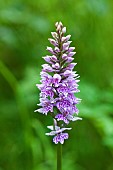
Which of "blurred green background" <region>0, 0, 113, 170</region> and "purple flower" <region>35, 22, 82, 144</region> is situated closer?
"purple flower" <region>35, 22, 82, 144</region>

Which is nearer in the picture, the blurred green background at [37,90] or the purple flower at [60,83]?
the purple flower at [60,83]

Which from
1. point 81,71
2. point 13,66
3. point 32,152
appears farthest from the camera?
point 13,66

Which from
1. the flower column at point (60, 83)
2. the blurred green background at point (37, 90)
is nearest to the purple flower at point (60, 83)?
the flower column at point (60, 83)

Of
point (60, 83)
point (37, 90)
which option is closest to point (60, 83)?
point (60, 83)

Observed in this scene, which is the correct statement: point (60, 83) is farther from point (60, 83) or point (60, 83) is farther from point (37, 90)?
point (37, 90)

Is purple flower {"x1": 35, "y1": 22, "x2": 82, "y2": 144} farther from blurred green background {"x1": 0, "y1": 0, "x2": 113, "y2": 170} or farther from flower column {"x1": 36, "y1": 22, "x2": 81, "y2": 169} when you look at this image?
→ blurred green background {"x1": 0, "y1": 0, "x2": 113, "y2": 170}

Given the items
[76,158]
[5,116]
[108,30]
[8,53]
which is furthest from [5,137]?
[108,30]

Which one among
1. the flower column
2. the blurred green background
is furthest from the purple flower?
the blurred green background

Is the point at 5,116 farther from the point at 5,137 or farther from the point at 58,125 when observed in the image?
the point at 58,125

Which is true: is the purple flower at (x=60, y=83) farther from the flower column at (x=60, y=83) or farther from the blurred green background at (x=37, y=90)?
the blurred green background at (x=37, y=90)
